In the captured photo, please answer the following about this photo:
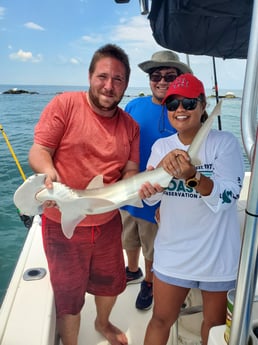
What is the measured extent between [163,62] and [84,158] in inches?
47.2

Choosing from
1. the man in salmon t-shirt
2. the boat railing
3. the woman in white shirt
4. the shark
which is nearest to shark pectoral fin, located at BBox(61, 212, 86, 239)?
the shark

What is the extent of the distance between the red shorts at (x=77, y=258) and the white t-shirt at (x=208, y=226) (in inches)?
24.4

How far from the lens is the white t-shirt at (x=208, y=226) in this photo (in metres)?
1.83

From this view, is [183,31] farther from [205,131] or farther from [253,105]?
[253,105]

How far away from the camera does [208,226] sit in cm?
185

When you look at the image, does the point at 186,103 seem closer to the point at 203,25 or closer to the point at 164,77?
the point at 203,25

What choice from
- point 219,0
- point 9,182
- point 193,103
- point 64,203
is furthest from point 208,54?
point 9,182

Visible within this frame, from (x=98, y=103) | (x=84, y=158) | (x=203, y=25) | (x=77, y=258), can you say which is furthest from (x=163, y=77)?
(x=77, y=258)

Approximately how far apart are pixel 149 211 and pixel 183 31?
4.95ft

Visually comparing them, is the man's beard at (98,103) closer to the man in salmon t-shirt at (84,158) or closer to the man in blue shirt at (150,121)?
the man in salmon t-shirt at (84,158)

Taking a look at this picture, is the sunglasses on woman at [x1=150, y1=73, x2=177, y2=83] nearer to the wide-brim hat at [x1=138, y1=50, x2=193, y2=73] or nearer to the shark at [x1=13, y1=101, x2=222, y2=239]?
the wide-brim hat at [x1=138, y1=50, x2=193, y2=73]

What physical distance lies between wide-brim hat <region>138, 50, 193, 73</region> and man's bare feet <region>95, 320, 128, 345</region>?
2.24 metres

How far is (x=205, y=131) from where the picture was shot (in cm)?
165

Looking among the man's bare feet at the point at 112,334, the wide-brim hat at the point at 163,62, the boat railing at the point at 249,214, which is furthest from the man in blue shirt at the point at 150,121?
the boat railing at the point at 249,214
